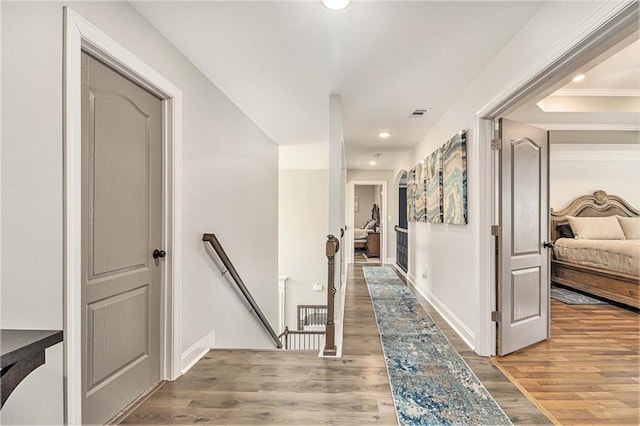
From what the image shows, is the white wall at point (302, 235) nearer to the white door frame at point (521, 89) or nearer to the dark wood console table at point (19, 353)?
the white door frame at point (521, 89)

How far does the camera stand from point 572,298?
479 centimetres

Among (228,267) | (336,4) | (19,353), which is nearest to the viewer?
(19,353)

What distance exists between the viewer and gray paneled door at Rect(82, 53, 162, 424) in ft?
5.51

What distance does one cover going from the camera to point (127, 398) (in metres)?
1.93

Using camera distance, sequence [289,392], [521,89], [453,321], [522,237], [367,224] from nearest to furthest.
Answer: [289,392] → [521,89] → [522,237] → [453,321] → [367,224]

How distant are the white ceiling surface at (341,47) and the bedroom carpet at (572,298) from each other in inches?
132

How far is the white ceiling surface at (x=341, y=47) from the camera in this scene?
6.33 feet

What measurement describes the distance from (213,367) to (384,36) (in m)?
2.62

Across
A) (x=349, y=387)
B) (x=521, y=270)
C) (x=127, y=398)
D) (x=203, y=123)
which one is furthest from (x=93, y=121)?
(x=521, y=270)

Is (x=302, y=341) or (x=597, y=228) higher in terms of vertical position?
(x=597, y=228)

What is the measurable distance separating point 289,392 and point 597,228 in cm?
588

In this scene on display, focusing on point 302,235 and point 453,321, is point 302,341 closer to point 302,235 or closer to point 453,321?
point 302,235

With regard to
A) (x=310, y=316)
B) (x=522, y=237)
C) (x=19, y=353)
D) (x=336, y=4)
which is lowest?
(x=310, y=316)

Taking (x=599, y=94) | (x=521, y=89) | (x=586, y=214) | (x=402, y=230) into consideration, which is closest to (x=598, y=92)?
(x=599, y=94)
